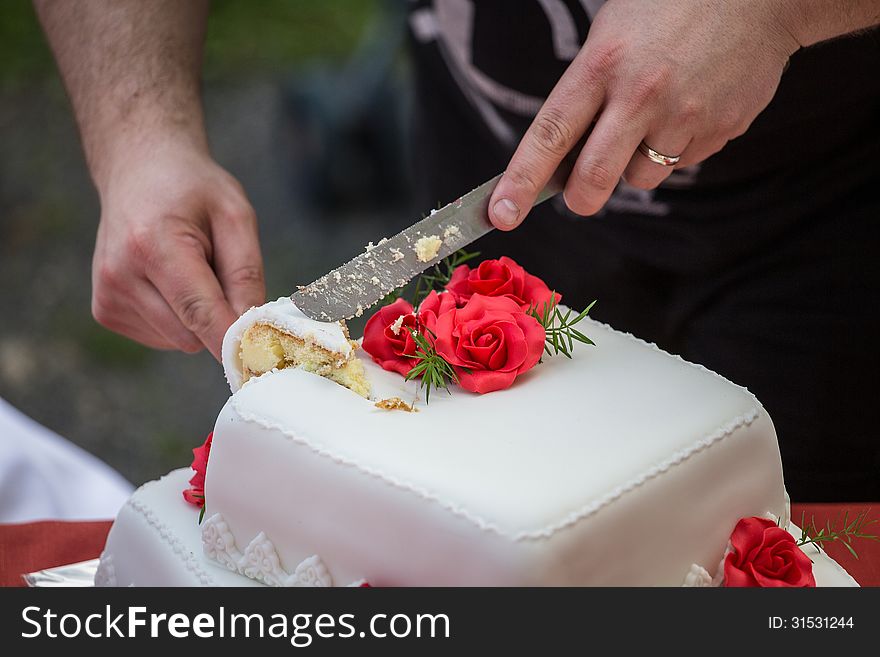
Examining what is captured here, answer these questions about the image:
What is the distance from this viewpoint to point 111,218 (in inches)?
67.9

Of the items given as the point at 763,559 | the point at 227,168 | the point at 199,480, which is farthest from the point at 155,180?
the point at 227,168

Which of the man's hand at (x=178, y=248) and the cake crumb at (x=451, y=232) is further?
the man's hand at (x=178, y=248)

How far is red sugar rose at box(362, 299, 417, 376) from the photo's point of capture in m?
1.35

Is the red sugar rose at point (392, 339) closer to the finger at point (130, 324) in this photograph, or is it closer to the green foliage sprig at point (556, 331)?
the green foliage sprig at point (556, 331)

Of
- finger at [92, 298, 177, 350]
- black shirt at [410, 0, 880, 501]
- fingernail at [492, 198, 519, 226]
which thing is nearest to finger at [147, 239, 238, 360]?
finger at [92, 298, 177, 350]

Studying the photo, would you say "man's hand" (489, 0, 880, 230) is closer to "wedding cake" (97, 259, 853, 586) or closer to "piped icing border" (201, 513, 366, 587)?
"wedding cake" (97, 259, 853, 586)

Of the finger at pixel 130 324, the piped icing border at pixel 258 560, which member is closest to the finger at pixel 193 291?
the finger at pixel 130 324

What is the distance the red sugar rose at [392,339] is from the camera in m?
1.35

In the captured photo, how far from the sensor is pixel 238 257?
1668 mm

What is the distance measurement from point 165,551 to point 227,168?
358 centimetres

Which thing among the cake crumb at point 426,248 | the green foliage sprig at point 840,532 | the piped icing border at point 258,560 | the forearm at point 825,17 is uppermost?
the forearm at point 825,17

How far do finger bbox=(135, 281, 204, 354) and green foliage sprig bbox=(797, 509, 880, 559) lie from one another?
1.00 m

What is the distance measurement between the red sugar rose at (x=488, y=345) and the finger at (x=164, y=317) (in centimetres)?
55

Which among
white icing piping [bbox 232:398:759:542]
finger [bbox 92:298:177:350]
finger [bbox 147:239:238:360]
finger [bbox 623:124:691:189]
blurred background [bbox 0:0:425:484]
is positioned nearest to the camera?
white icing piping [bbox 232:398:759:542]
